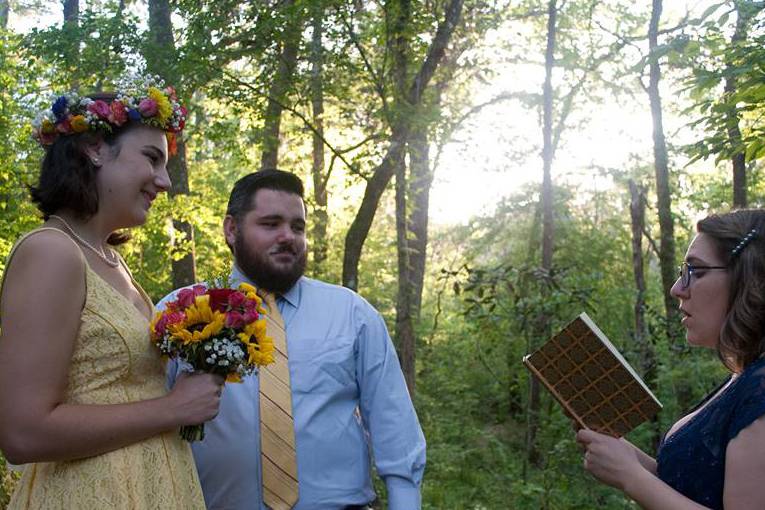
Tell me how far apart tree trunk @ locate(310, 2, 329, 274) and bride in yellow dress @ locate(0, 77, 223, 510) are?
6.83 m

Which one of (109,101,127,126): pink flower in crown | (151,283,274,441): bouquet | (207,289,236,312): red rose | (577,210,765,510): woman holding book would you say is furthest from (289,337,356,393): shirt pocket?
(109,101,127,126): pink flower in crown

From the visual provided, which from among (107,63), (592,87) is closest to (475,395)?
(592,87)

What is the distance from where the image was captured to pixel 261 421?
2.76 meters

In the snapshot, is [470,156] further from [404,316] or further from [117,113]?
[117,113]

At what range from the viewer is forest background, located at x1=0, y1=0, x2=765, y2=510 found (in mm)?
8211

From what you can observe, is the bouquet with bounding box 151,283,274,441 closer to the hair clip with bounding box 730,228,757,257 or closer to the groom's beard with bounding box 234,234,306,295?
the groom's beard with bounding box 234,234,306,295

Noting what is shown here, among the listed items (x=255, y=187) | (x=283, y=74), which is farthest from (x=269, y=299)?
(x=283, y=74)

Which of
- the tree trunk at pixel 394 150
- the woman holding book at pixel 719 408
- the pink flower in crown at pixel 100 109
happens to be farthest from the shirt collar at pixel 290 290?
the tree trunk at pixel 394 150

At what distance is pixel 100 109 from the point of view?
2348 millimetres

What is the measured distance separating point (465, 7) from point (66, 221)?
1038cm

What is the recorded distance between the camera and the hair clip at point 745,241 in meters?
2.22

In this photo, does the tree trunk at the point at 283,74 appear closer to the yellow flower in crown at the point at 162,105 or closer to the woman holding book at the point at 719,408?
the yellow flower in crown at the point at 162,105

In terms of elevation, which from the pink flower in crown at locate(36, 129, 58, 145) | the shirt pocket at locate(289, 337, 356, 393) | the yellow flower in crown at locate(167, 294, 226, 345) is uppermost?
the pink flower in crown at locate(36, 129, 58, 145)

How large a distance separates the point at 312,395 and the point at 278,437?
0.20m
